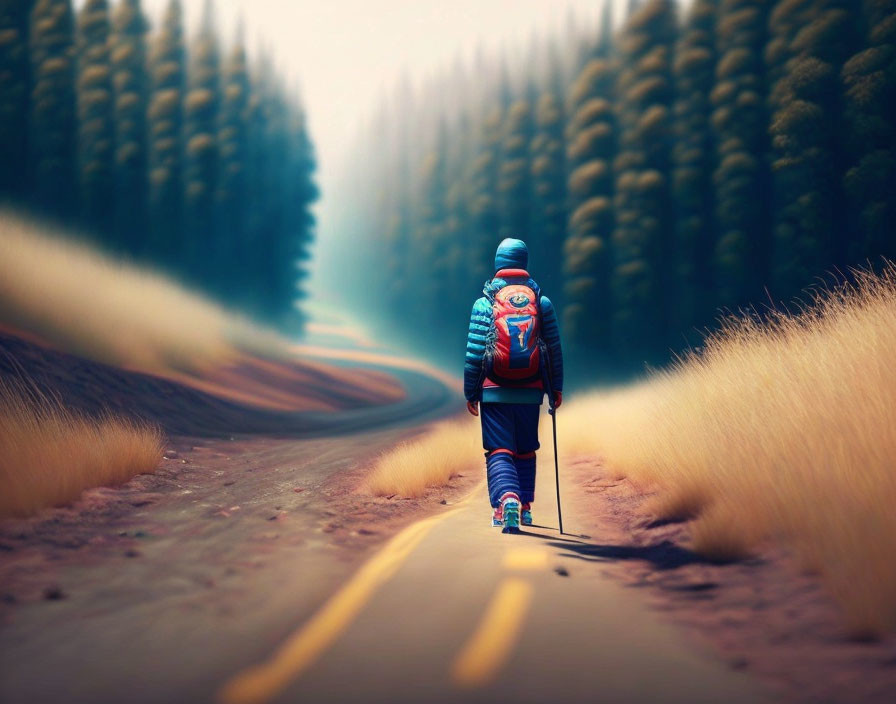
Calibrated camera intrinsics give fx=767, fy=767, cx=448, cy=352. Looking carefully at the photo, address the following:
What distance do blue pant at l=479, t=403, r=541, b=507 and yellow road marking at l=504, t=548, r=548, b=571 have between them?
1035 millimetres

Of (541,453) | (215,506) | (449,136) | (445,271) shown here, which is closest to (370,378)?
(445,271)

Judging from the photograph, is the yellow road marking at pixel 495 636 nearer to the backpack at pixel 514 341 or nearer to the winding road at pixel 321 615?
the winding road at pixel 321 615

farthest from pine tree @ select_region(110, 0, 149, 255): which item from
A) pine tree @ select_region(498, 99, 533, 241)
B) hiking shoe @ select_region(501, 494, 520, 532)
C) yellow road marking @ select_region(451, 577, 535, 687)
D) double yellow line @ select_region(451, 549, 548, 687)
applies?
yellow road marking @ select_region(451, 577, 535, 687)

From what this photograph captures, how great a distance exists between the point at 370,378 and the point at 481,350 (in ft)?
78.7

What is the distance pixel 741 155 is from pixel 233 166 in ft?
61.9

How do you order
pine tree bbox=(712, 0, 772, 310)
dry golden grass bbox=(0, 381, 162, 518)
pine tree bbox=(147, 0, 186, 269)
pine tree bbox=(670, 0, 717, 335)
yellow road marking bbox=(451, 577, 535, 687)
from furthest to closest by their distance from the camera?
pine tree bbox=(147, 0, 186, 269), pine tree bbox=(670, 0, 717, 335), pine tree bbox=(712, 0, 772, 310), dry golden grass bbox=(0, 381, 162, 518), yellow road marking bbox=(451, 577, 535, 687)

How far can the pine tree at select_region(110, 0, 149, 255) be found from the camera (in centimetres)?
2719

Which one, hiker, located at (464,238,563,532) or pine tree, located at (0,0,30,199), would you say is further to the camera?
pine tree, located at (0,0,30,199)

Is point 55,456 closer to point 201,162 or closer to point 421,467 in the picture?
point 421,467

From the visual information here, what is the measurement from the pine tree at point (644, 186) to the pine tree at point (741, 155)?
1.55 metres

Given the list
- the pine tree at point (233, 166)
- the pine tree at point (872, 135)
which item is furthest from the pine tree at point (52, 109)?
the pine tree at point (872, 135)

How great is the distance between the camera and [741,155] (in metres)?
22.0

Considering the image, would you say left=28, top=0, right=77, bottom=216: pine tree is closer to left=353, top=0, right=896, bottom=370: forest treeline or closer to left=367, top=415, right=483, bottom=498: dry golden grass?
left=353, top=0, right=896, bottom=370: forest treeline

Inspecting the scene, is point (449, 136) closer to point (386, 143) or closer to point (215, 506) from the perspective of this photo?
point (386, 143)
